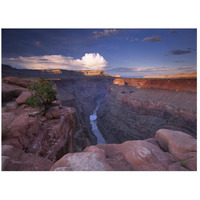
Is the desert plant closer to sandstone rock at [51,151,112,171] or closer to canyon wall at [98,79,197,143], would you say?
sandstone rock at [51,151,112,171]

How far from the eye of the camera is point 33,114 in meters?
5.18

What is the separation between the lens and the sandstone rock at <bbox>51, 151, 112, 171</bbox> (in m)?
2.77

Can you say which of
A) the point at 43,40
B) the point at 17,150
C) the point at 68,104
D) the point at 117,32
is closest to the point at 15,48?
the point at 43,40

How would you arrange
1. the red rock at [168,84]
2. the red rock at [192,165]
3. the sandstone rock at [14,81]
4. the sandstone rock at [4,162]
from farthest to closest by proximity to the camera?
the red rock at [168,84], the sandstone rock at [14,81], the red rock at [192,165], the sandstone rock at [4,162]

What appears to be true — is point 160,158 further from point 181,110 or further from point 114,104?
point 114,104

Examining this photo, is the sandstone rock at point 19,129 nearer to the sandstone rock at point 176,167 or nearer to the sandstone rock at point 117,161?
the sandstone rock at point 117,161

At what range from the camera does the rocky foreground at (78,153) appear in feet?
9.78

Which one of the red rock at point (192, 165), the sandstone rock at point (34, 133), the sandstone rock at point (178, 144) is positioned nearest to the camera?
the red rock at point (192, 165)

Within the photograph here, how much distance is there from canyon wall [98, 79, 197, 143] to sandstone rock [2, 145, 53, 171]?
15.9 metres

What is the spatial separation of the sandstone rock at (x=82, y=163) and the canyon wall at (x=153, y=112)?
1522 centimetres

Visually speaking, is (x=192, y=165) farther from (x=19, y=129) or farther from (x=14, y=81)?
(x=14, y=81)

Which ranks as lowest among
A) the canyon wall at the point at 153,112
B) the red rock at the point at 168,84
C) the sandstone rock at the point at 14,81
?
the canyon wall at the point at 153,112

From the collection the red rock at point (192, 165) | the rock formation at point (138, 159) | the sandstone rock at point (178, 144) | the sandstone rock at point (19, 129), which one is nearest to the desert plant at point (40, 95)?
the sandstone rock at point (19, 129)

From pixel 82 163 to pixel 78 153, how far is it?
1.44ft
